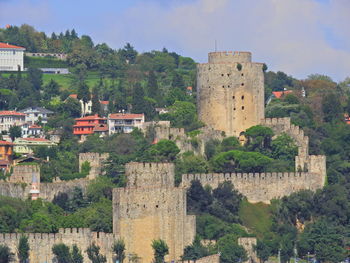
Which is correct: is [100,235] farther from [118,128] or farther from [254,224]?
[118,128]

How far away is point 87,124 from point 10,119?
8667 mm

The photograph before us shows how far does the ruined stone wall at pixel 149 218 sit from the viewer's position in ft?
237

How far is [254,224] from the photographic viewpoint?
261ft

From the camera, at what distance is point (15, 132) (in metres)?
102

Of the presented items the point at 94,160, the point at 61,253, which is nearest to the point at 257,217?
the point at 94,160

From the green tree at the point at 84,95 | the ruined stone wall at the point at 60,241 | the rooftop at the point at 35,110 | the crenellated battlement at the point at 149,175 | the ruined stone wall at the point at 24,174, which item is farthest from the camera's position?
the rooftop at the point at 35,110

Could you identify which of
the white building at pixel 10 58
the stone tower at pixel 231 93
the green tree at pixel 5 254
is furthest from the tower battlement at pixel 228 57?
the white building at pixel 10 58

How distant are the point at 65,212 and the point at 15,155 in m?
14.9

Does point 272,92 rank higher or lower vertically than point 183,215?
higher

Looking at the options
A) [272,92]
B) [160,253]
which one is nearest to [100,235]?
[160,253]

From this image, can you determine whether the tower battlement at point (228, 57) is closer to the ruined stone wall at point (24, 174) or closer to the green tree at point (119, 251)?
the ruined stone wall at point (24, 174)

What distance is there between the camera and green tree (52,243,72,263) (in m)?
71.9

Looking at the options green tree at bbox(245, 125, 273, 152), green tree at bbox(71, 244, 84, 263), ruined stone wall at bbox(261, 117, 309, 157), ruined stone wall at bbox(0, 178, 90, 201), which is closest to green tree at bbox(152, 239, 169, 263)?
green tree at bbox(71, 244, 84, 263)

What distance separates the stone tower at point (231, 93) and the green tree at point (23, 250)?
735 inches
